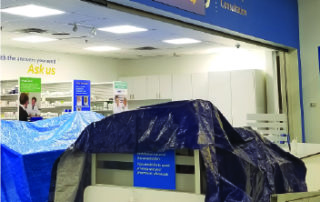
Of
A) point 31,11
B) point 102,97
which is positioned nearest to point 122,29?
point 31,11

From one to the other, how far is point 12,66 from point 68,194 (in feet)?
25.3

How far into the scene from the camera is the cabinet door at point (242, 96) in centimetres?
1017

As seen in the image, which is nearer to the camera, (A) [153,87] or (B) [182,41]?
(B) [182,41]

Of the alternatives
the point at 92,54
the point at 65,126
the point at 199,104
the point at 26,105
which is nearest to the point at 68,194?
the point at 199,104

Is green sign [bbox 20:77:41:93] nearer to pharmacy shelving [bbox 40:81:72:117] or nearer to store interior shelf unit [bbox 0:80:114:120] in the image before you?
store interior shelf unit [bbox 0:80:114:120]

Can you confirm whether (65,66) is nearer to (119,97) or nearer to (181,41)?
(119,97)

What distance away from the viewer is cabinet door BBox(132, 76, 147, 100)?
1196 centimetres

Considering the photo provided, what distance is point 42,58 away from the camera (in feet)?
34.7

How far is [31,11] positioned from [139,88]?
5828mm

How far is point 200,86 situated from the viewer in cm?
1118

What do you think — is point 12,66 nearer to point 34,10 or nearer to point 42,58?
point 42,58

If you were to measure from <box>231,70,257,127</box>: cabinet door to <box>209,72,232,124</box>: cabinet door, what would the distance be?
0.41ft

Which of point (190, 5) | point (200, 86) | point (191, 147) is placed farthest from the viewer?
point (200, 86)

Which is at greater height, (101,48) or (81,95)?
(101,48)
